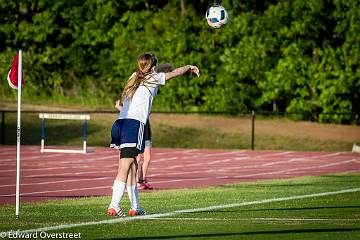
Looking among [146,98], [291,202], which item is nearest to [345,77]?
[291,202]

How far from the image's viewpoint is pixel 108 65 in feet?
160

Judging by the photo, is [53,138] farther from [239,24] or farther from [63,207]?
[63,207]

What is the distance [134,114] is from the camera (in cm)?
1362

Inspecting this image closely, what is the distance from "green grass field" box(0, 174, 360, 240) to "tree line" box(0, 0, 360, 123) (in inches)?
928

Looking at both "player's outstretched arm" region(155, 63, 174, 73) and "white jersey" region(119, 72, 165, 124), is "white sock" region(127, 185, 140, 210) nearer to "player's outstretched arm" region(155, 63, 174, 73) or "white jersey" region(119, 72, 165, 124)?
"white jersey" region(119, 72, 165, 124)

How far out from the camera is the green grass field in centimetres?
1202

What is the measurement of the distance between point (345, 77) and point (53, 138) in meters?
11.8

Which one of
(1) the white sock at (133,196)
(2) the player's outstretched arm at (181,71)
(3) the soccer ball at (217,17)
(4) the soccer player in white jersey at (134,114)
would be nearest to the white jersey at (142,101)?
(4) the soccer player in white jersey at (134,114)

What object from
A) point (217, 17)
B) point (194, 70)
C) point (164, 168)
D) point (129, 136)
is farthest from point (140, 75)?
point (164, 168)

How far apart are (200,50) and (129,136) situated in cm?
3258

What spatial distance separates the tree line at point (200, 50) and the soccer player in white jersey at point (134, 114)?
95.9ft

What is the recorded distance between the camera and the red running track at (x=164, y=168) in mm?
20906

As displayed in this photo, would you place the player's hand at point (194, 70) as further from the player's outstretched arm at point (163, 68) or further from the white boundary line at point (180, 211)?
the white boundary line at point (180, 211)

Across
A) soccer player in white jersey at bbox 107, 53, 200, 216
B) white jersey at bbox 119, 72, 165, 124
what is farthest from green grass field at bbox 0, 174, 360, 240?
white jersey at bbox 119, 72, 165, 124
